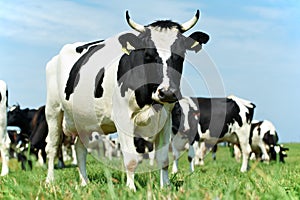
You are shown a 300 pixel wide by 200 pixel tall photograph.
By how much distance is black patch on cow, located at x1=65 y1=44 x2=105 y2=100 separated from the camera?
326 inches

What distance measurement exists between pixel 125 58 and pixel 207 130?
12.6m

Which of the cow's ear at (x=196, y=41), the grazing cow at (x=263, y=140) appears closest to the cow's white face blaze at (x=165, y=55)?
the cow's ear at (x=196, y=41)

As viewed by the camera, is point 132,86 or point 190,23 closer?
point 132,86

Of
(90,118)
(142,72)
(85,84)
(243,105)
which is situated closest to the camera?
(142,72)

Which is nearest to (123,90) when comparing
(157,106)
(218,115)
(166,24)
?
(157,106)

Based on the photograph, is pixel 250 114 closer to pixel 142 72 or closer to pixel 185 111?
pixel 185 111

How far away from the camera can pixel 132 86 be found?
6863mm

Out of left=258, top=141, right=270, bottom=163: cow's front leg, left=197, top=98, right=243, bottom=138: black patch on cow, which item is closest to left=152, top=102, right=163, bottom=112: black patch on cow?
left=197, top=98, right=243, bottom=138: black patch on cow

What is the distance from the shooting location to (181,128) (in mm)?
19203

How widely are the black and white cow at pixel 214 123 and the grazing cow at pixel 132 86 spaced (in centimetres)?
975

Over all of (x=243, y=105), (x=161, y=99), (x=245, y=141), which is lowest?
(x=245, y=141)

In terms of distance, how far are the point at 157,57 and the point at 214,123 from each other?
A: 13.8 m

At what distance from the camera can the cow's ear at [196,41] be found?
7195 millimetres

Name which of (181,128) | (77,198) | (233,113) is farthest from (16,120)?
(77,198)
